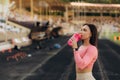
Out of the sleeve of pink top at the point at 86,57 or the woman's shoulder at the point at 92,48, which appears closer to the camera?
the sleeve of pink top at the point at 86,57

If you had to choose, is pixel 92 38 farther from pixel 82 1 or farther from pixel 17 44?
pixel 82 1

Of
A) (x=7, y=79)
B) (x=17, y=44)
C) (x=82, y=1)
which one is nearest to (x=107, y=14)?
(x=82, y=1)

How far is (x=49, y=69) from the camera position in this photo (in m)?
19.5

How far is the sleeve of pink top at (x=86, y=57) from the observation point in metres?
6.07

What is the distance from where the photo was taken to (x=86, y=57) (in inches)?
243

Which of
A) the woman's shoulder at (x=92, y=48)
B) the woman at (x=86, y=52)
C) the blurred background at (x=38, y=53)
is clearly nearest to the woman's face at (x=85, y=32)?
the woman at (x=86, y=52)

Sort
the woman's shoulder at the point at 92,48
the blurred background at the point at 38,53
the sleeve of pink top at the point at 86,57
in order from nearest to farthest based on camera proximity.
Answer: the sleeve of pink top at the point at 86,57
the woman's shoulder at the point at 92,48
the blurred background at the point at 38,53

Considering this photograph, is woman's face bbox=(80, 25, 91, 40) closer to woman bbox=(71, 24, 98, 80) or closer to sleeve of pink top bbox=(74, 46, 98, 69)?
woman bbox=(71, 24, 98, 80)

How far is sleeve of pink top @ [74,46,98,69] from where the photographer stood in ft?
19.9

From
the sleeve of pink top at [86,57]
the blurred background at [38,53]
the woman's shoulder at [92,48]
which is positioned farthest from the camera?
the blurred background at [38,53]

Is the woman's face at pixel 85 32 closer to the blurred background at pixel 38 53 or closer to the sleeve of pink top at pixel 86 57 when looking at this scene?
the sleeve of pink top at pixel 86 57

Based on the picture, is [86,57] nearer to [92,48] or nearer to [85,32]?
[92,48]

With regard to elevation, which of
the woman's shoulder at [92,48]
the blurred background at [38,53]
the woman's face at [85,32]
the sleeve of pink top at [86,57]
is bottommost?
the blurred background at [38,53]

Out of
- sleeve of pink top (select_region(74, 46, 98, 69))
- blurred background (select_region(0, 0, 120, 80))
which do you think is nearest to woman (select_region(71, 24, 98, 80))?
sleeve of pink top (select_region(74, 46, 98, 69))
